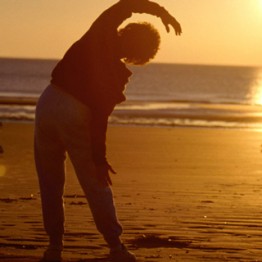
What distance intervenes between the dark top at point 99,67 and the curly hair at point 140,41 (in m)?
0.08

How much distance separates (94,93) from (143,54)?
1.31 ft

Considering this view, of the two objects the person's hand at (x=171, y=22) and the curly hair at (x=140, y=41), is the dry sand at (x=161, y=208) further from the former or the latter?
the person's hand at (x=171, y=22)

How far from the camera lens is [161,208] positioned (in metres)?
8.44

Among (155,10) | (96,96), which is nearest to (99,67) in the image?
(96,96)

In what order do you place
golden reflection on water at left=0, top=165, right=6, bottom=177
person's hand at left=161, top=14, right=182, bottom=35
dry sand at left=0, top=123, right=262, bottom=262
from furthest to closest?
1. golden reflection on water at left=0, top=165, right=6, bottom=177
2. dry sand at left=0, top=123, right=262, bottom=262
3. person's hand at left=161, top=14, right=182, bottom=35

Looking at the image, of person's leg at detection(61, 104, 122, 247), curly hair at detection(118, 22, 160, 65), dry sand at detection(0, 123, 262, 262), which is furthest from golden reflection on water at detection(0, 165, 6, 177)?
curly hair at detection(118, 22, 160, 65)

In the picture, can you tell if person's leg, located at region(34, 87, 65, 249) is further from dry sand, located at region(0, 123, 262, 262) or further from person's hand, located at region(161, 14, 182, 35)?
person's hand, located at region(161, 14, 182, 35)

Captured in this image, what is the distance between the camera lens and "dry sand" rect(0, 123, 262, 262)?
20.9 ft

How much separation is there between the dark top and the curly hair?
8cm

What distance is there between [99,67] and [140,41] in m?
0.30

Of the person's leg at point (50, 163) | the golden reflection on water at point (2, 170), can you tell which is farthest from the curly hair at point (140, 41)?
the golden reflection on water at point (2, 170)

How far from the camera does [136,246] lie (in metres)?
6.50

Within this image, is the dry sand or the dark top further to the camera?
the dry sand

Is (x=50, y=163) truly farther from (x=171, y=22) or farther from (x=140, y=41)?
(x=171, y=22)
